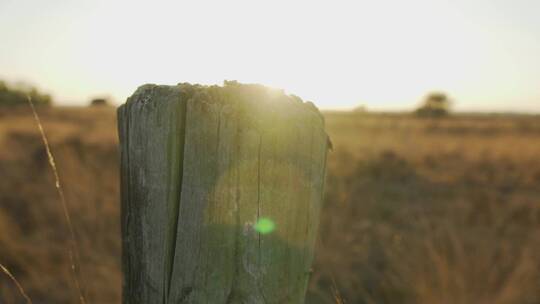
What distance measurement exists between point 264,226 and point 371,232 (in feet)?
15.4

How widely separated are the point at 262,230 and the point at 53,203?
18.8 ft

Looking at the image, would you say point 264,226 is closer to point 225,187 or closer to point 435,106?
point 225,187

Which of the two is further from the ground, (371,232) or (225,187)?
(225,187)

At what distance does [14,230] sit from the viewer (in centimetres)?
514

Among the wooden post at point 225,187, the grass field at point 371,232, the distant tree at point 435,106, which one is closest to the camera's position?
the wooden post at point 225,187

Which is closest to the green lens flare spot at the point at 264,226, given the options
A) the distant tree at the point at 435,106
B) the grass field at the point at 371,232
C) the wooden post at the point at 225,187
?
the wooden post at the point at 225,187

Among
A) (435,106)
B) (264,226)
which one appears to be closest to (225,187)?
(264,226)

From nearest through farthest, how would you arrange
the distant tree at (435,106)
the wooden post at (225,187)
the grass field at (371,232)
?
1. the wooden post at (225,187)
2. the grass field at (371,232)
3. the distant tree at (435,106)

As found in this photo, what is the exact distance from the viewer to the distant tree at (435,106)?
45.8 meters

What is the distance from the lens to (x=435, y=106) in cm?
4769

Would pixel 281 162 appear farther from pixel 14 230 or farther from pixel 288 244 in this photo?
pixel 14 230

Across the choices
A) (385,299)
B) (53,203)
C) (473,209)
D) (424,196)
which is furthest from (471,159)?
(53,203)

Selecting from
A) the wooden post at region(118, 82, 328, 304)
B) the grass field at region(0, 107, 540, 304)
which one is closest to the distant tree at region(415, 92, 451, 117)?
the grass field at region(0, 107, 540, 304)

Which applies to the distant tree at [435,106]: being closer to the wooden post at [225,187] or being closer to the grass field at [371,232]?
the grass field at [371,232]
